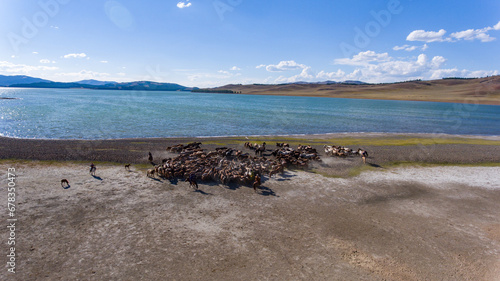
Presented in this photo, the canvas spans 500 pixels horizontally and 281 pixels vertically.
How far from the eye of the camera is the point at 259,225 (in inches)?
610

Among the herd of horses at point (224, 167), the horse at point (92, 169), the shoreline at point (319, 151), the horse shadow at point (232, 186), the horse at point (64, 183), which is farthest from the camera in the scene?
the shoreline at point (319, 151)

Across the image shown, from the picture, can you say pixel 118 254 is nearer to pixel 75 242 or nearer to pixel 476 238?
pixel 75 242

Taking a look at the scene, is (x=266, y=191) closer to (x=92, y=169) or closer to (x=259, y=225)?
(x=259, y=225)

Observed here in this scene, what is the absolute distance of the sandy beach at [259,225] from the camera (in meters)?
11.9

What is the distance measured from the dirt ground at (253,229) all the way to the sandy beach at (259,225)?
0.21ft

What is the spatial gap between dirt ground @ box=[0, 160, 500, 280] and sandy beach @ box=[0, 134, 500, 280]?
65mm

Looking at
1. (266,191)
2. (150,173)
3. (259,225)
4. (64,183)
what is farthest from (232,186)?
(64,183)

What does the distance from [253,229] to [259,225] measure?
1.94 feet

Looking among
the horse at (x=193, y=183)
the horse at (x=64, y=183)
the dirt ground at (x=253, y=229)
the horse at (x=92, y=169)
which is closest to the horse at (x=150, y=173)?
the dirt ground at (x=253, y=229)

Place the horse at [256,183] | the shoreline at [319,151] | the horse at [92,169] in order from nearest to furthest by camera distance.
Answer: the horse at [256,183]
the horse at [92,169]
the shoreline at [319,151]

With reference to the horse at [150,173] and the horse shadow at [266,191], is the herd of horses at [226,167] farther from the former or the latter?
the horse shadow at [266,191]

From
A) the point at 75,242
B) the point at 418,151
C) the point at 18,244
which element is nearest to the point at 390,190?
the point at 418,151

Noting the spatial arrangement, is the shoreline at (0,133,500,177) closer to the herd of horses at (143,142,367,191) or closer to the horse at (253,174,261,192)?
the herd of horses at (143,142,367,191)

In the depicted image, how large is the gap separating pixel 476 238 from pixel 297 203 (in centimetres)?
1042
